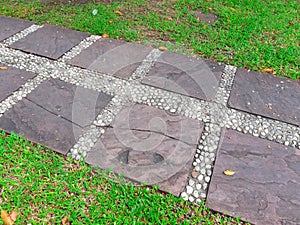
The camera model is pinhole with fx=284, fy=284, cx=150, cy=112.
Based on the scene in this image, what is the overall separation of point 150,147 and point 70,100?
96 centimetres

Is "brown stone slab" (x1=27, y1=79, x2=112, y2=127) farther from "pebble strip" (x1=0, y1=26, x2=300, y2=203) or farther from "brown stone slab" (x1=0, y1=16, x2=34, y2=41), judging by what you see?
"brown stone slab" (x1=0, y1=16, x2=34, y2=41)

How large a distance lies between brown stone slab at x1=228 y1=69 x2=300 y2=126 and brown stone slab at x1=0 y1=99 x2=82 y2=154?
1567 mm

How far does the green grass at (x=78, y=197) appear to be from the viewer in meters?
1.90

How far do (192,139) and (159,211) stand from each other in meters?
0.73

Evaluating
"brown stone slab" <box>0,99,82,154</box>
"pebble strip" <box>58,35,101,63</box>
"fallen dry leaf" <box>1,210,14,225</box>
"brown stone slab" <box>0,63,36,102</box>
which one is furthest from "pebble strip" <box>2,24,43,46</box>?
"fallen dry leaf" <box>1,210,14,225</box>

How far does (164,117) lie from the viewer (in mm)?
2629

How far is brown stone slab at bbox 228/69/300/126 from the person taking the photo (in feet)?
9.09

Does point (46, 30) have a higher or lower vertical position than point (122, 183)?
higher

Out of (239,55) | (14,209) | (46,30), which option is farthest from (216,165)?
(46,30)

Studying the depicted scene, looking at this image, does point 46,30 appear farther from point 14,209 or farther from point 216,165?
point 216,165

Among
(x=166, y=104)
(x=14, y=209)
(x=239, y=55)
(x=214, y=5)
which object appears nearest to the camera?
(x=14, y=209)

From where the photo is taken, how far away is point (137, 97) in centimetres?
284

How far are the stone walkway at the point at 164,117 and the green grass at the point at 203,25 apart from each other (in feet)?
0.94

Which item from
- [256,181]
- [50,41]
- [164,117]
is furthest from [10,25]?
[256,181]
